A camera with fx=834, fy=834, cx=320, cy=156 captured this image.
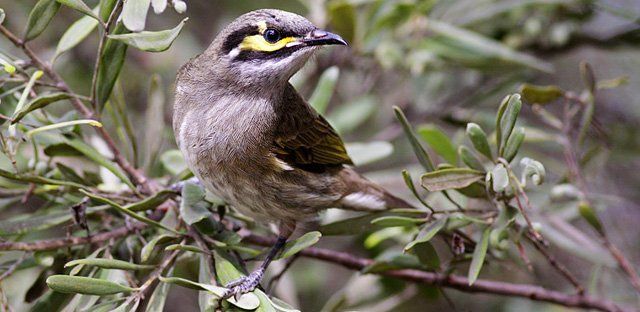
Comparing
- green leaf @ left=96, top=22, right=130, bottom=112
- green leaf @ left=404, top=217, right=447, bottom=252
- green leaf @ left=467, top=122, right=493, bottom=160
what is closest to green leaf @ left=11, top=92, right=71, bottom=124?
green leaf @ left=96, top=22, right=130, bottom=112

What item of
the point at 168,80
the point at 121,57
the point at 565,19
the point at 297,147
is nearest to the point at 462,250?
the point at 297,147

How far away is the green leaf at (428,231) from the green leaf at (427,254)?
69 mm

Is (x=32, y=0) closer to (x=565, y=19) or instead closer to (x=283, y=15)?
(x=283, y=15)

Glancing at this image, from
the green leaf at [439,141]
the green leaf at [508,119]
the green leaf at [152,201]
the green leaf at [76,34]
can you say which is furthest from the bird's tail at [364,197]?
the green leaf at [76,34]

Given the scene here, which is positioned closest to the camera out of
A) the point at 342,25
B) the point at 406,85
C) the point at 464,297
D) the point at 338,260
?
the point at 338,260

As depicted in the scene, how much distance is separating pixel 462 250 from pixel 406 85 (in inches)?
82.0

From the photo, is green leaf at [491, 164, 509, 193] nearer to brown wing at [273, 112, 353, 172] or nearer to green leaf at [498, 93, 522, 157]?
green leaf at [498, 93, 522, 157]

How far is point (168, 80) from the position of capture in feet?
17.4

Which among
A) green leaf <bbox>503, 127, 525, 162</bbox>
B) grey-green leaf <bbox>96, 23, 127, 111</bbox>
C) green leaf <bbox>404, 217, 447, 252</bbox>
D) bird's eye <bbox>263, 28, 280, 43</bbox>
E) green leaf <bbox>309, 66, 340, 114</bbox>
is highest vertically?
grey-green leaf <bbox>96, 23, 127, 111</bbox>

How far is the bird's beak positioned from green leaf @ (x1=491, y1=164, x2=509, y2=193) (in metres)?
0.73

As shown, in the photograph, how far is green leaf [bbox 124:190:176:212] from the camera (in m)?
2.76

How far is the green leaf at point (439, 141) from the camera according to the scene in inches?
131

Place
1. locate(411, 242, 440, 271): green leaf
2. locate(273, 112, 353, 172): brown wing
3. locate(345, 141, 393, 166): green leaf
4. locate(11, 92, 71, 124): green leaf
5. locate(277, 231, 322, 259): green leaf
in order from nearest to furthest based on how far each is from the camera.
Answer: locate(11, 92, 71, 124): green leaf
locate(277, 231, 322, 259): green leaf
locate(411, 242, 440, 271): green leaf
locate(273, 112, 353, 172): brown wing
locate(345, 141, 393, 166): green leaf

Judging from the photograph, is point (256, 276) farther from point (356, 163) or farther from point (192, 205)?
point (356, 163)
